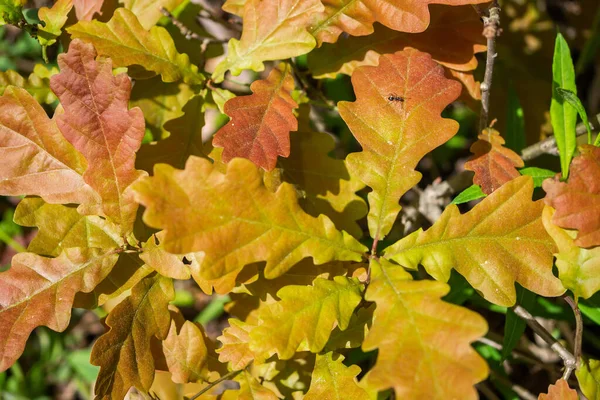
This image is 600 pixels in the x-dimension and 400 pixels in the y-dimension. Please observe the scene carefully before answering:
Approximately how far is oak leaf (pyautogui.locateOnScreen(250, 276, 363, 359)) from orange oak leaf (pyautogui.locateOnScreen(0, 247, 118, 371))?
0.44m

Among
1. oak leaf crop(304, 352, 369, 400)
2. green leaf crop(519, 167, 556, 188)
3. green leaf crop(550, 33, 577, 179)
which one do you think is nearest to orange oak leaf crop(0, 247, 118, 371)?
oak leaf crop(304, 352, 369, 400)

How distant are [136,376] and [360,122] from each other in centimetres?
81

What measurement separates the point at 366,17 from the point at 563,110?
63 cm

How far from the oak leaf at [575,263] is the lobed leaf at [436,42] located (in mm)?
547

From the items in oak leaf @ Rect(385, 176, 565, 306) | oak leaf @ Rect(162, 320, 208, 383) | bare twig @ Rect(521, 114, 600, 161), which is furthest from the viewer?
bare twig @ Rect(521, 114, 600, 161)

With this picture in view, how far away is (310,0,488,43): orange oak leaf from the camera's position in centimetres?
137

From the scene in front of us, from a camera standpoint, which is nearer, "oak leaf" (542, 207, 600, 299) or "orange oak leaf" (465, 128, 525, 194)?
"oak leaf" (542, 207, 600, 299)

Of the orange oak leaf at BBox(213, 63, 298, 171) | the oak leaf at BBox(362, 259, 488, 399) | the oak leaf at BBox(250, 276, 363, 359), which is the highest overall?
the orange oak leaf at BBox(213, 63, 298, 171)

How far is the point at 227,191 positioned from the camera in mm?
1113

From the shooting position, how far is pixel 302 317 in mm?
1180

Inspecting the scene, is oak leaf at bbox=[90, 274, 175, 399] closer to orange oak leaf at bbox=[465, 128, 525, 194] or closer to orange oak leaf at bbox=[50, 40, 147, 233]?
orange oak leaf at bbox=[50, 40, 147, 233]

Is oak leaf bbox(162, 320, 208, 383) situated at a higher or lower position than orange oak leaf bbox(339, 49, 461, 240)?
lower

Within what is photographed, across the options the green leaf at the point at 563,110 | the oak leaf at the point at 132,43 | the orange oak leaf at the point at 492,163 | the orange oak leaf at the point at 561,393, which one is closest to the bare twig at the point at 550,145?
the green leaf at the point at 563,110

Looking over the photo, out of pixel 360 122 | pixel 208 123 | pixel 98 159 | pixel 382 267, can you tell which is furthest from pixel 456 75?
pixel 208 123
